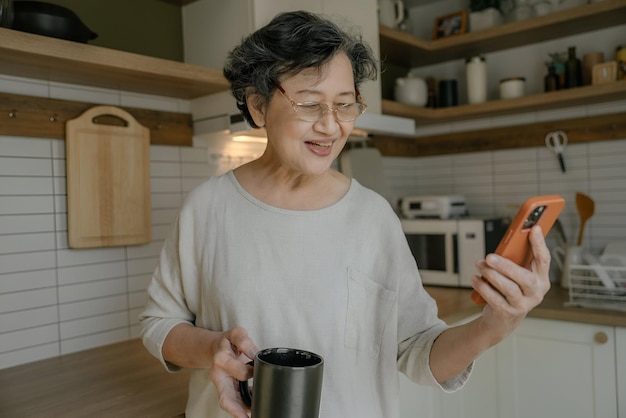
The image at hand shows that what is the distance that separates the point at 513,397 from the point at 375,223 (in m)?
1.39

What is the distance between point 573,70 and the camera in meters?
2.28

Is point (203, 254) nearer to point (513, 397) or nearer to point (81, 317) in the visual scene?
point (81, 317)

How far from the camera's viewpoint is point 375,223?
1.02 meters

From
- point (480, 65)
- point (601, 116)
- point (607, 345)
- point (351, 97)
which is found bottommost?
point (607, 345)

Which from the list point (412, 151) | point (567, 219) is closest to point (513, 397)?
point (567, 219)

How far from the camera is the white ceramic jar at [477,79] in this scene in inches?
99.0

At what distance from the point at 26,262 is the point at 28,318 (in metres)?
0.16

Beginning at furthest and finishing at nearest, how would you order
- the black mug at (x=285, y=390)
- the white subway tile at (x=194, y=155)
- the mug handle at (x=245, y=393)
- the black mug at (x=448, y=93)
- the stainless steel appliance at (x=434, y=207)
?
1. the black mug at (x=448, y=93)
2. the stainless steel appliance at (x=434, y=207)
3. the white subway tile at (x=194, y=155)
4. the mug handle at (x=245, y=393)
5. the black mug at (x=285, y=390)

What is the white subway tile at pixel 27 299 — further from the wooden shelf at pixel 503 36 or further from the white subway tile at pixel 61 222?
the wooden shelf at pixel 503 36

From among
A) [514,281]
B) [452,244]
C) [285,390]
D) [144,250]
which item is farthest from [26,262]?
[452,244]

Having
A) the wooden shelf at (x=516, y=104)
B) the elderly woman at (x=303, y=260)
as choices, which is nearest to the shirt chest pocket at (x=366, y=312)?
the elderly woman at (x=303, y=260)

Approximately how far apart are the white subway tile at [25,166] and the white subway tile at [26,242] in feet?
0.58

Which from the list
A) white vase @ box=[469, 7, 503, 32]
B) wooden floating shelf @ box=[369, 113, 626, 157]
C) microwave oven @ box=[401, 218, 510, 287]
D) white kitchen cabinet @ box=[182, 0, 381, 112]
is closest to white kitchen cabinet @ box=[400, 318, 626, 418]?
microwave oven @ box=[401, 218, 510, 287]

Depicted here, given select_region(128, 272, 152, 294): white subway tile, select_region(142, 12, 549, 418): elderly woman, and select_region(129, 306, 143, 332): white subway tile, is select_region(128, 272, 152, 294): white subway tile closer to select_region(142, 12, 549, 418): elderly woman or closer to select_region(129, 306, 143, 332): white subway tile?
select_region(129, 306, 143, 332): white subway tile
